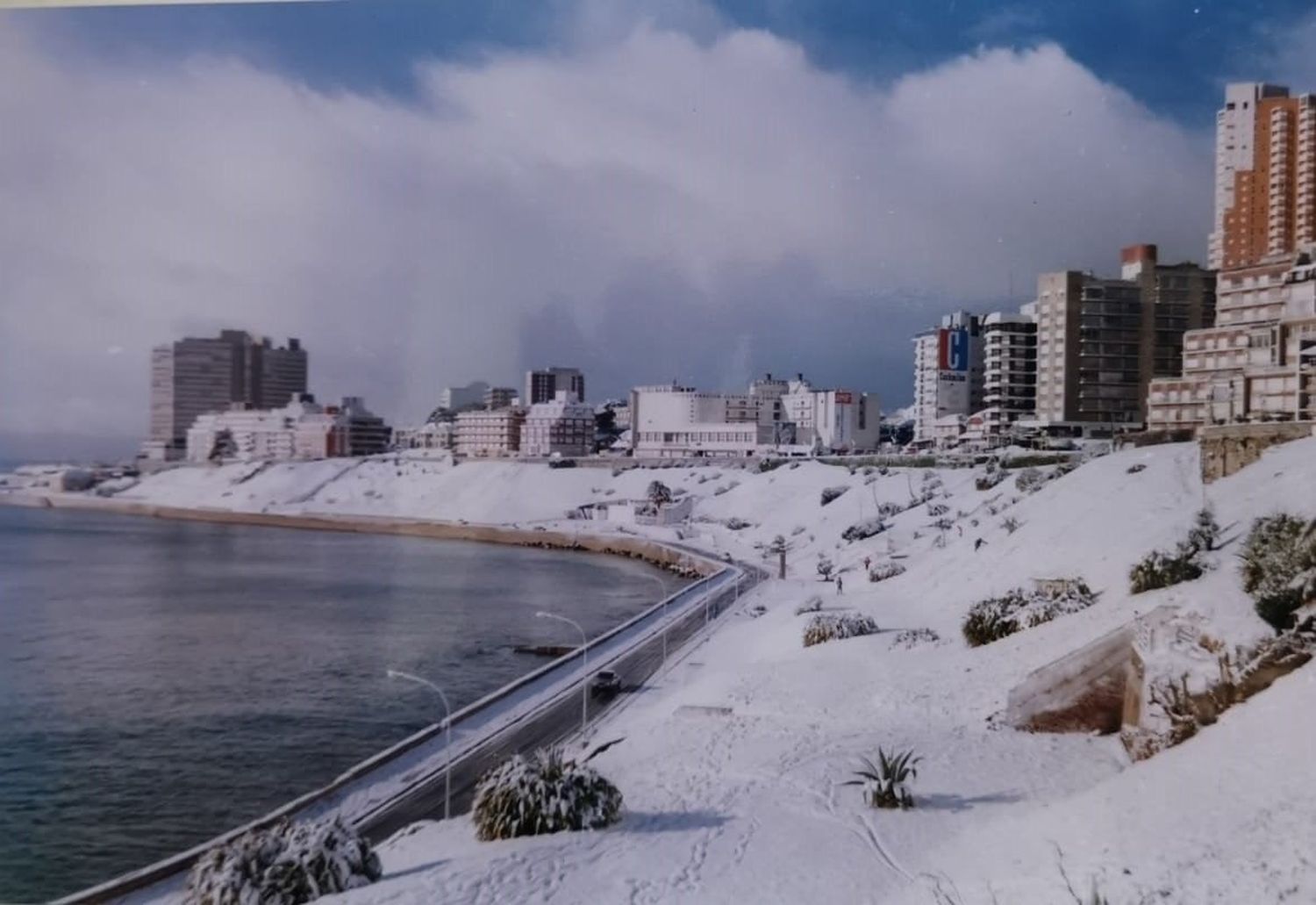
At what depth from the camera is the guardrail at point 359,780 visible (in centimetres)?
356

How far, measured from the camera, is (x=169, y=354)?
15.6ft

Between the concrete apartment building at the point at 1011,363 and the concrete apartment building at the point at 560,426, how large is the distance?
6.16 ft

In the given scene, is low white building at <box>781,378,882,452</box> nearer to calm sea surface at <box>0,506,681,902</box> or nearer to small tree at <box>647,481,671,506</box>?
small tree at <box>647,481,671,506</box>

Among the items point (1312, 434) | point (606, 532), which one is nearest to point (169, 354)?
point (606, 532)

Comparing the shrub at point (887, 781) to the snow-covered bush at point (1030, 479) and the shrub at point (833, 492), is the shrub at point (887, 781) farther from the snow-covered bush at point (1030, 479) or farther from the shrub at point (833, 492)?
the shrub at point (833, 492)

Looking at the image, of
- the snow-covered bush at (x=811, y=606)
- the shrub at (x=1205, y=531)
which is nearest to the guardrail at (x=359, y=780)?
the snow-covered bush at (x=811, y=606)

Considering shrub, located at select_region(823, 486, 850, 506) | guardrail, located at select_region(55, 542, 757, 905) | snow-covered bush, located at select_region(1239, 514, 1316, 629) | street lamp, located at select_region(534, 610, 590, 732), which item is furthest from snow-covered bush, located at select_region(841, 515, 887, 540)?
snow-covered bush, located at select_region(1239, 514, 1316, 629)

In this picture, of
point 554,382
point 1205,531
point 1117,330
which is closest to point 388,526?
point 554,382

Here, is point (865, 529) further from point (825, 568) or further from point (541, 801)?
point (541, 801)

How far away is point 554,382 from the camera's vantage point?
4742mm

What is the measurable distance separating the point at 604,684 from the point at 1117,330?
2.83 m

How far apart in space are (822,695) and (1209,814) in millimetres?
1877

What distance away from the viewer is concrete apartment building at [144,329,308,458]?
15.4 feet

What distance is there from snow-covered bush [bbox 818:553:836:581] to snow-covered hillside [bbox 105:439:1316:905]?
Answer: 0.52 feet
